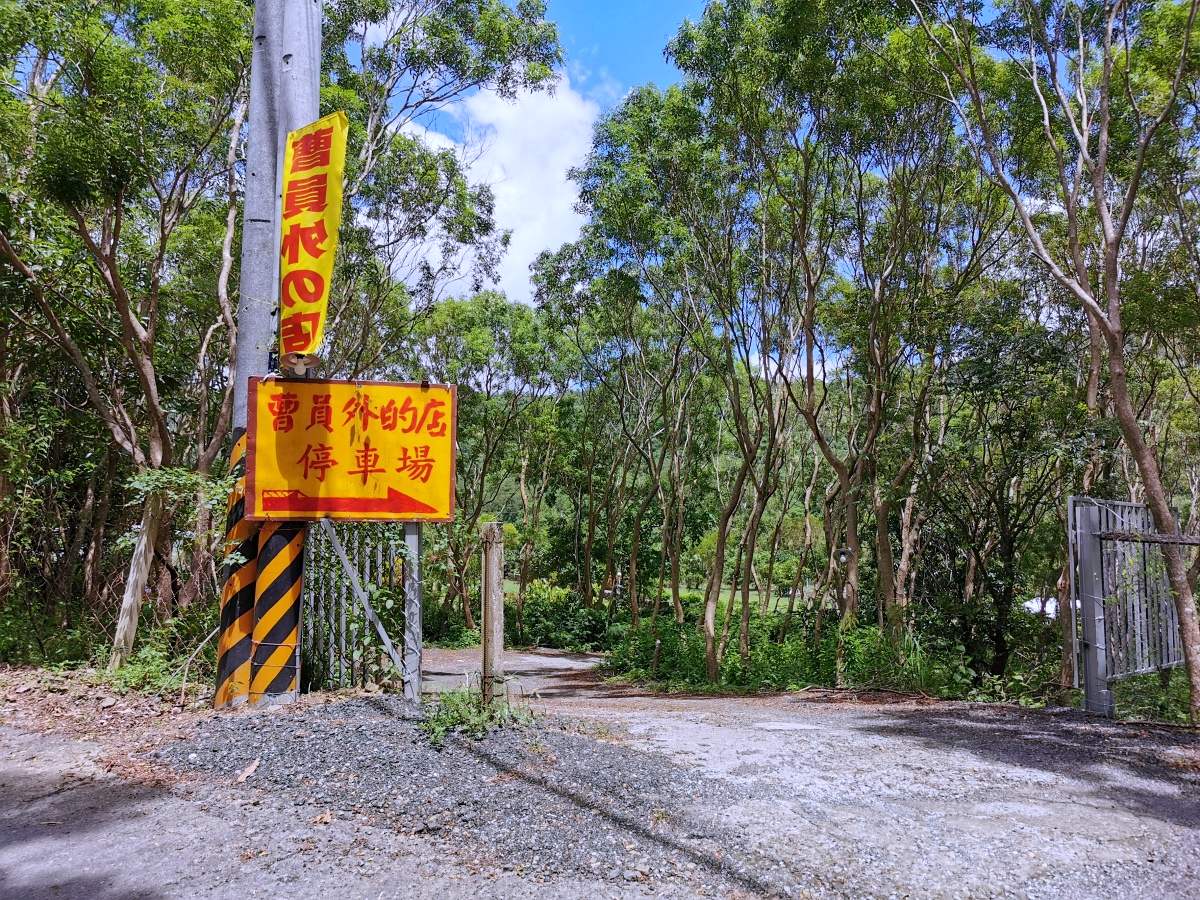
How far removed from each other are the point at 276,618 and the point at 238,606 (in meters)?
0.32

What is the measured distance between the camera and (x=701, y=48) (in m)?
10.5

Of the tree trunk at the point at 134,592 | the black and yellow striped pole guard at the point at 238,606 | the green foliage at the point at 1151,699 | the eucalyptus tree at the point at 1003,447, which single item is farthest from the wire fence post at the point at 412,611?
the eucalyptus tree at the point at 1003,447

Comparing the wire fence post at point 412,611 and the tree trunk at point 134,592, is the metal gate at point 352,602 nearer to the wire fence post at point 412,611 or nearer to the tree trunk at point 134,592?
the wire fence post at point 412,611

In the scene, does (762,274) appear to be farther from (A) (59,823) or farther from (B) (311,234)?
(A) (59,823)

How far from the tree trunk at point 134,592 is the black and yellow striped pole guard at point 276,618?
1.66m

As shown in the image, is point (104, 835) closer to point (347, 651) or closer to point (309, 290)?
point (347, 651)

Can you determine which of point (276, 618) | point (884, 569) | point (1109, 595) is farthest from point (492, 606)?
point (884, 569)

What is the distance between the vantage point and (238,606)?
6.04m

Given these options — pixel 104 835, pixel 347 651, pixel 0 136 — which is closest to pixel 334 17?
pixel 0 136

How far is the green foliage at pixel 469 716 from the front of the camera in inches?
192

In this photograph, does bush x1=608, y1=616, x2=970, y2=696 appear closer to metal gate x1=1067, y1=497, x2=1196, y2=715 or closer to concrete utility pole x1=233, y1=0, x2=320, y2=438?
metal gate x1=1067, y1=497, x2=1196, y2=715

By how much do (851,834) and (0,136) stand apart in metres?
9.93

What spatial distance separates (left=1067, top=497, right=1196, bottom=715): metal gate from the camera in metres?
6.46

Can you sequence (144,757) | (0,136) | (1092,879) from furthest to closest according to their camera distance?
(0,136)
(144,757)
(1092,879)
